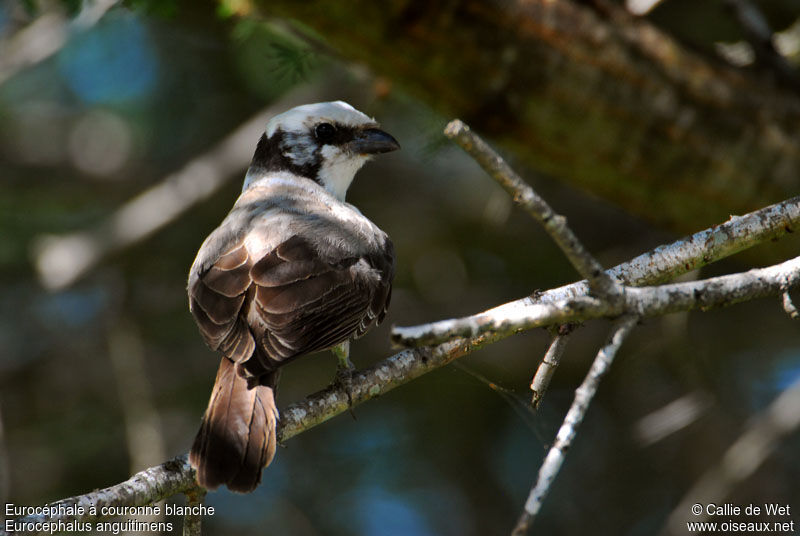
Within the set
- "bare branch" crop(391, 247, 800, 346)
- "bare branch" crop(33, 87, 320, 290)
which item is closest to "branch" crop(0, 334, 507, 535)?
"bare branch" crop(391, 247, 800, 346)

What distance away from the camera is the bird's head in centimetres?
504

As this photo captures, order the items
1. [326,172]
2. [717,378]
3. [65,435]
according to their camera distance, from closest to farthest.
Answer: [326,172], [717,378], [65,435]

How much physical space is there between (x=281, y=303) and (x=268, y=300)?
55mm

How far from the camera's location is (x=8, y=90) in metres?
7.85

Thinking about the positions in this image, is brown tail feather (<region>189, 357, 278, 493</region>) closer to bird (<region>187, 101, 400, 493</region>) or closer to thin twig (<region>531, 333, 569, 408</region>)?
bird (<region>187, 101, 400, 493</region>)

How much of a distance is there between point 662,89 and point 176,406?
466 centimetres

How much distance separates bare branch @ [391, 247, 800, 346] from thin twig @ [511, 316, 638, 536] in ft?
0.24

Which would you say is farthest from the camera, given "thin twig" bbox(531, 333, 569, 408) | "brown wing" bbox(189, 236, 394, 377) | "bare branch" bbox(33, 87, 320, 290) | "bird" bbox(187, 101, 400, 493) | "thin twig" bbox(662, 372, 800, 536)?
"bare branch" bbox(33, 87, 320, 290)

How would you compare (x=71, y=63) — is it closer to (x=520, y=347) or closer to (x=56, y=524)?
(x=520, y=347)

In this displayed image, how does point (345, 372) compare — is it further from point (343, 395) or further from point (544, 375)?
point (544, 375)

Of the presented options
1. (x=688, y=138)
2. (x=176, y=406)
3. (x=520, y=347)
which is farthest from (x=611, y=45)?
(x=176, y=406)

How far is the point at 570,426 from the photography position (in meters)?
2.31

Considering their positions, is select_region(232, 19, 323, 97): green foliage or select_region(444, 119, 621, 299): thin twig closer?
select_region(444, 119, 621, 299): thin twig

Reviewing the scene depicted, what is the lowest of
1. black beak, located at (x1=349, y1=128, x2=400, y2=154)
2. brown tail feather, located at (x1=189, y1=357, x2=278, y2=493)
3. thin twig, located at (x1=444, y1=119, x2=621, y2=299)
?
thin twig, located at (x1=444, y1=119, x2=621, y2=299)
